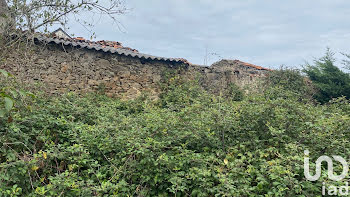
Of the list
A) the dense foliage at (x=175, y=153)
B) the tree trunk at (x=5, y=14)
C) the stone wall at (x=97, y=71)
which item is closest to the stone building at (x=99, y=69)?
A: the stone wall at (x=97, y=71)

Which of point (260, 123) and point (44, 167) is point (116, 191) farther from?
point (260, 123)

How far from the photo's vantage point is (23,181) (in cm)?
275

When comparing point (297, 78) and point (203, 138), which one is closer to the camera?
point (203, 138)

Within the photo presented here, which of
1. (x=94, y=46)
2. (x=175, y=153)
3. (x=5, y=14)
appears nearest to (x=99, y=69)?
(x=94, y=46)

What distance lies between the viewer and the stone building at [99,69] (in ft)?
20.4

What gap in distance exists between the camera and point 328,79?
9.90 meters

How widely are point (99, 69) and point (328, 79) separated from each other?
8977mm

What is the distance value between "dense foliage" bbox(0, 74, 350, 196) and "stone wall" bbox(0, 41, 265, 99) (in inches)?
98.5

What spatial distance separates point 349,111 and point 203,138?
3.39 m

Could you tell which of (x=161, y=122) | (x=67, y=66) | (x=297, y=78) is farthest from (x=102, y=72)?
(x=297, y=78)

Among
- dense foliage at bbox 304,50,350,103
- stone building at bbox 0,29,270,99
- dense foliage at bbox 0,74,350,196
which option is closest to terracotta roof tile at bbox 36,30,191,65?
stone building at bbox 0,29,270,99

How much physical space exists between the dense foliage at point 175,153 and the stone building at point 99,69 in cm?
256

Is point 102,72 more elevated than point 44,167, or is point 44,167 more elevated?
point 102,72

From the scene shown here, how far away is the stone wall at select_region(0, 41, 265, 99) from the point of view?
6156 mm
